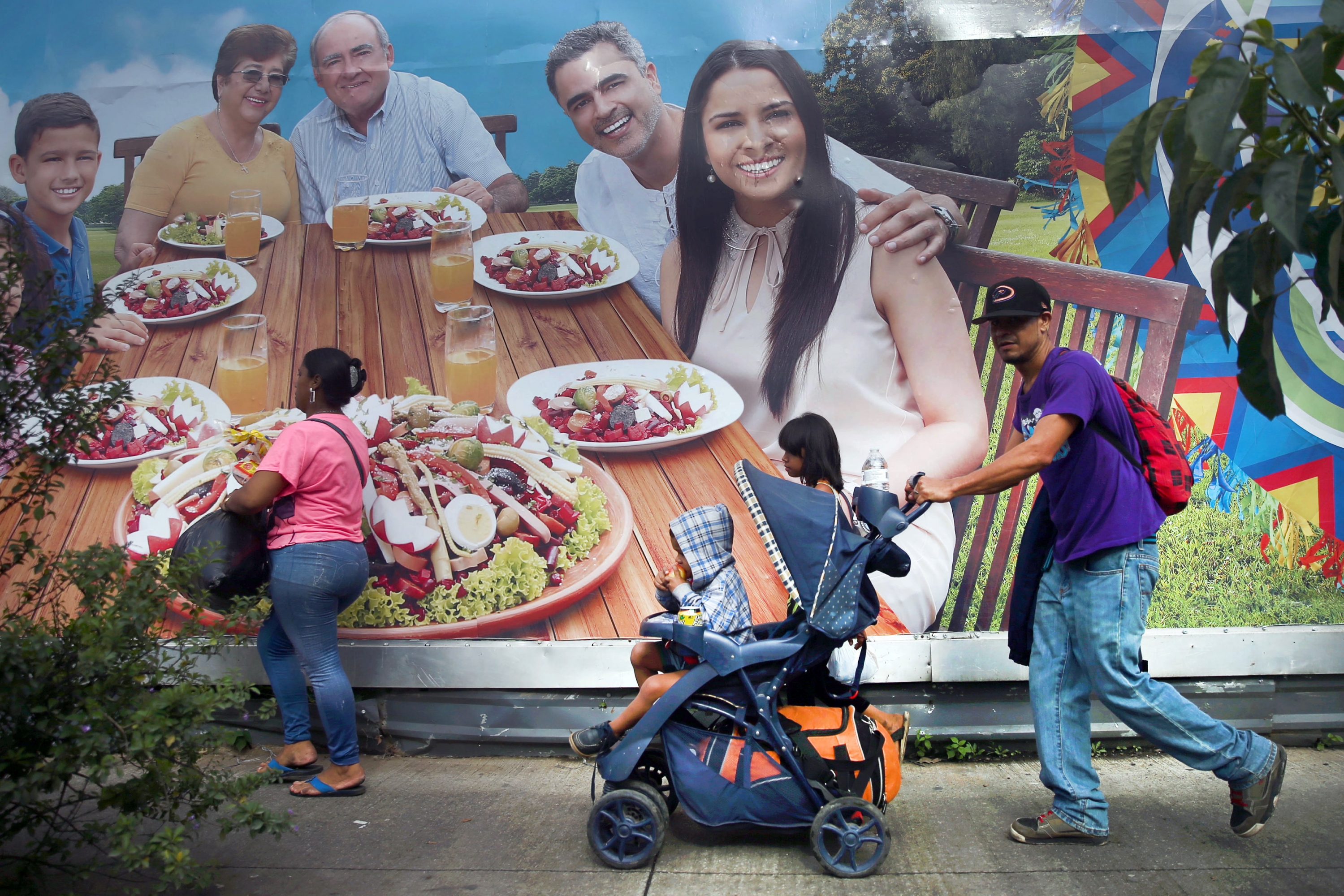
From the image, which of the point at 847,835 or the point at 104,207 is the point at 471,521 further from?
the point at 104,207

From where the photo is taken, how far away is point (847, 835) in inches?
127

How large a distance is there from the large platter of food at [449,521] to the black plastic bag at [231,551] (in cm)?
53

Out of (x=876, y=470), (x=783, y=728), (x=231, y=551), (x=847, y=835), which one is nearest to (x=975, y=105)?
(x=876, y=470)

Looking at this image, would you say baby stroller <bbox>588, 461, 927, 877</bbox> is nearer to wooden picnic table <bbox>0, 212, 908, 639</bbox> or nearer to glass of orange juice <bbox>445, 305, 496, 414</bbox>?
wooden picnic table <bbox>0, 212, 908, 639</bbox>

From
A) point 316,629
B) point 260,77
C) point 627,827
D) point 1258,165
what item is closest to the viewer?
point 1258,165

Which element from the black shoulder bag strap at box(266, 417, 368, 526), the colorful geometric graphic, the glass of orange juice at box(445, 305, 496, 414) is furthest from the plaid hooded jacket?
the colorful geometric graphic

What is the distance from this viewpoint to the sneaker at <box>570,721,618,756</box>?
11.2 feet

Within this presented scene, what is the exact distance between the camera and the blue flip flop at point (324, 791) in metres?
3.96

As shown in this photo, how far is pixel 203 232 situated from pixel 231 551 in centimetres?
176

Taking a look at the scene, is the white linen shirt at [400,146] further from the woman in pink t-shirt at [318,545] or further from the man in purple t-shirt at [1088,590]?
the man in purple t-shirt at [1088,590]

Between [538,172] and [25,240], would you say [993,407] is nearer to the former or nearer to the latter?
[538,172]

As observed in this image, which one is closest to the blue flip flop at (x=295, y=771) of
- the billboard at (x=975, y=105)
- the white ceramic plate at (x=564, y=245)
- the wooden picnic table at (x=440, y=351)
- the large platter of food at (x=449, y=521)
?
the large platter of food at (x=449, y=521)

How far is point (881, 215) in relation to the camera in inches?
175

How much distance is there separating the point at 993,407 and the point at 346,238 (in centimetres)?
313
